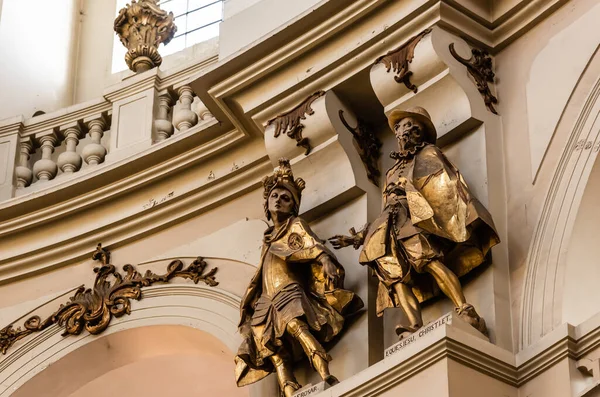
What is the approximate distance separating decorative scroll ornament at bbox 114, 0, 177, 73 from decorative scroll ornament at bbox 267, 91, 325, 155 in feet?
6.52

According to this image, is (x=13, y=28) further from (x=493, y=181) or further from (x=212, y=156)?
(x=493, y=181)

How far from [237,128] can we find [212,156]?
26 cm

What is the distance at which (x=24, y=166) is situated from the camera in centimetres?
910

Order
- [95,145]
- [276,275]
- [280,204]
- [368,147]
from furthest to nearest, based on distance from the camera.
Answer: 1. [95,145]
2. [368,147]
3. [280,204]
4. [276,275]

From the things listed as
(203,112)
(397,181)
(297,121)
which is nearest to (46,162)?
(203,112)

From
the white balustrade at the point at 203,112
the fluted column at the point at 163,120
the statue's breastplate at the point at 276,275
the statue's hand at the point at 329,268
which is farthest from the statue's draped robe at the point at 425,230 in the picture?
the fluted column at the point at 163,120

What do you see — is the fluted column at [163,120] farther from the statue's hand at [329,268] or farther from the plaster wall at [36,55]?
the statue's hand at [329,268]

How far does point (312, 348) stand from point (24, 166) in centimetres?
318

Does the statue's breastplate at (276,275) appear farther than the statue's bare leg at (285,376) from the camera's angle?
Yes

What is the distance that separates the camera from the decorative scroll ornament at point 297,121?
24.0 feet

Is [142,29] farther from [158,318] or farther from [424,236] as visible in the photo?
[424,236]

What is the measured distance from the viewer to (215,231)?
808cm

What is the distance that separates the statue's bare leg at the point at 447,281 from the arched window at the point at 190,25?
14.4ft

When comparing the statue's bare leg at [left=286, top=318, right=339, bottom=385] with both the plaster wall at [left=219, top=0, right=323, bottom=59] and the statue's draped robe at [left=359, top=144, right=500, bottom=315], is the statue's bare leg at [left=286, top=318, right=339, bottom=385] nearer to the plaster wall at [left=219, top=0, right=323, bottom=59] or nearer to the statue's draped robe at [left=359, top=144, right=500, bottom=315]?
the statue's draped robe at [left=359, top=144, right=500, bottom=315]
